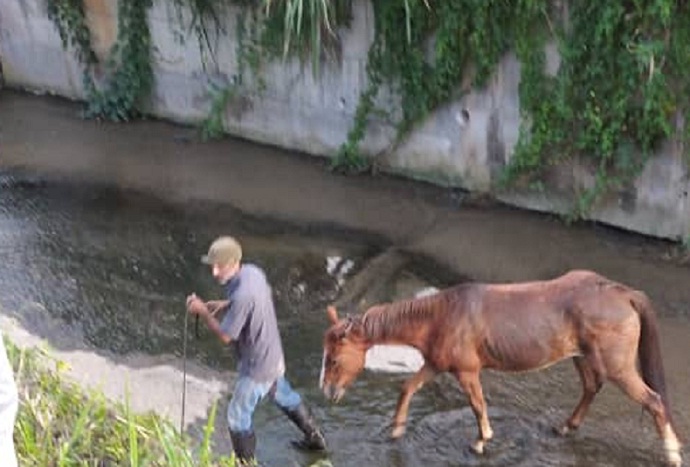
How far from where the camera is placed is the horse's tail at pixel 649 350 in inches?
269

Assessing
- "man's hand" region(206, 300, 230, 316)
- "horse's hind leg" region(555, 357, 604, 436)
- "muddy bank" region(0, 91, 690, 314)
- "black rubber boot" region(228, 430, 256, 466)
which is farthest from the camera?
"muddy bank" region(0, 91, 690, 314)

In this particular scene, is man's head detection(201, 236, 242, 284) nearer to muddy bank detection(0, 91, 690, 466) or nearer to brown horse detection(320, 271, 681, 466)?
brown horse detection(320, 271, 681, 466)

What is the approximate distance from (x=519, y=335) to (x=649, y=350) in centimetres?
79

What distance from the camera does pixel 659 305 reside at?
28.7 ft

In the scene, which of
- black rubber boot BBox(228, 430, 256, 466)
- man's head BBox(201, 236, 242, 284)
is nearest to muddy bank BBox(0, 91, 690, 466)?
black rubber boot BBox(228, 430, 256, 466)

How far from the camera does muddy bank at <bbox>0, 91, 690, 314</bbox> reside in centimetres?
945

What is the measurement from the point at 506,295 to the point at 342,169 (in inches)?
176

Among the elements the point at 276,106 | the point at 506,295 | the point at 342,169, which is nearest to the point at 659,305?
the point at 506,295

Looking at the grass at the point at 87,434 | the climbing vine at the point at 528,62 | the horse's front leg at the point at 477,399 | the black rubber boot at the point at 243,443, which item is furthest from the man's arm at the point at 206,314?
the climbing vine at the point at 528,62

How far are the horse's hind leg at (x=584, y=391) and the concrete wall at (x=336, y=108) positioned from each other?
106 inches

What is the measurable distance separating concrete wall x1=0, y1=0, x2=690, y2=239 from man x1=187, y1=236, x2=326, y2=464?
3.99 m

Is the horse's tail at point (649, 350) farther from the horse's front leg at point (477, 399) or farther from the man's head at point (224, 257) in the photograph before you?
the man's head at point (224, 257)

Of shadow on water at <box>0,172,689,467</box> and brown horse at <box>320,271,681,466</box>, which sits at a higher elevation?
brown horse at <box>320,271,681,466</box>

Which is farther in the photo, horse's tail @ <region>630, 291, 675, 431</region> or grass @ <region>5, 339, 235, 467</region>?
horse's tail @ <region>630, 291, 675, 431</region>
